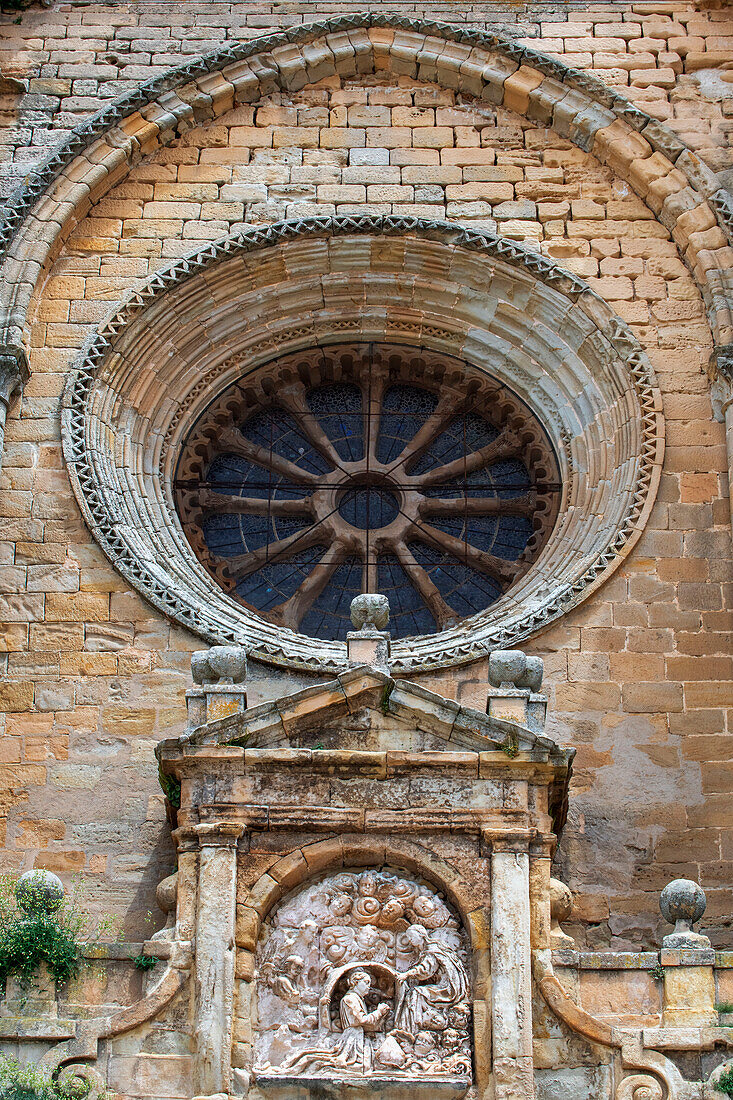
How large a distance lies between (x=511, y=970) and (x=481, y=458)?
5.15 meters

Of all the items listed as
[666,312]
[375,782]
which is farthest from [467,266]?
[375,782]

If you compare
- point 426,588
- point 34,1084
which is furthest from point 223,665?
point 426,588

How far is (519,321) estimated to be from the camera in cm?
1423

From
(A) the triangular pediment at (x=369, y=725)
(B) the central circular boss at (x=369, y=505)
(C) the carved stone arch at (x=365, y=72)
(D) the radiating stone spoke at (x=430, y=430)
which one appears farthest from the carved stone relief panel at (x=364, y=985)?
(C) the carved stone arch at (x=365, y=72)

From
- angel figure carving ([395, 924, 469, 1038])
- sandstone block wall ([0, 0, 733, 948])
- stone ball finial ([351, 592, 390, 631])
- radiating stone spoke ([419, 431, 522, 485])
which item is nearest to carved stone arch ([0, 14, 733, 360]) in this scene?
sandstone block wall ([0, 0, 733, 948])

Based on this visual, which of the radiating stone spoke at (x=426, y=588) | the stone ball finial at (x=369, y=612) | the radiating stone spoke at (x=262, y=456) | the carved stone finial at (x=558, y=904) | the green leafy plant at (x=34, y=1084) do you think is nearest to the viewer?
the green leafy plant at (x=34, y=1084)

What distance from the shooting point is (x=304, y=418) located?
14477mm

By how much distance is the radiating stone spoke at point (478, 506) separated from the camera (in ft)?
45.9

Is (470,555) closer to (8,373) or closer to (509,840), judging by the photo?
(8,373)

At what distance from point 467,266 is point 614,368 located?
56.3 inches

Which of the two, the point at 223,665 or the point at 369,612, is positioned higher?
the point at 369,612

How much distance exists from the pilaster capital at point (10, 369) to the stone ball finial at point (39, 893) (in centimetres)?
416

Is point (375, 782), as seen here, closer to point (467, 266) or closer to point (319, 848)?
point (319, 848)

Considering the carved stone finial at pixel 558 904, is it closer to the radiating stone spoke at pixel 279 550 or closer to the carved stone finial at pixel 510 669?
the carved stone finial at pixel 510 669
